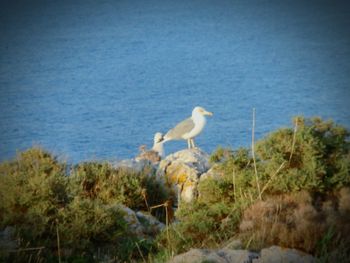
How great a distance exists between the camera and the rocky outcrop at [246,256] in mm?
5711

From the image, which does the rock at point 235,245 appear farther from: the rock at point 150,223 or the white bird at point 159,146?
the white bird at point 159,146

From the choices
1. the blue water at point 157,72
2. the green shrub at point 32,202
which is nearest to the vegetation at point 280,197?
the green shrub at point 32,202

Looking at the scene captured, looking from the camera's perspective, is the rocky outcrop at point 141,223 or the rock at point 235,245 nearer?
the rock at point 235,245

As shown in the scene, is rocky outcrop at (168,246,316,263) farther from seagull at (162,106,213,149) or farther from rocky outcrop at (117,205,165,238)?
seagull at (162,106,213,149)

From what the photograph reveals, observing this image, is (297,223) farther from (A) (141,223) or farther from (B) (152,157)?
(B) (152,157)

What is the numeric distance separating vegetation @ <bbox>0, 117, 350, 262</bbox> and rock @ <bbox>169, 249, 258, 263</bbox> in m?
0.41

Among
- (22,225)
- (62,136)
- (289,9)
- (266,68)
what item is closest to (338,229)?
(22,225)

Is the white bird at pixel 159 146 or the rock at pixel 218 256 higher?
the white bird at pixel 159 146

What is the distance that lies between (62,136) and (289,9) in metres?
50.3

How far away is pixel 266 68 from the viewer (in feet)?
169

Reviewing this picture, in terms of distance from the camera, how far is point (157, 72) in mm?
47938

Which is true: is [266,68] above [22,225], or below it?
above

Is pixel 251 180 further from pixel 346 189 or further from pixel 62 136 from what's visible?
pixel 62 136

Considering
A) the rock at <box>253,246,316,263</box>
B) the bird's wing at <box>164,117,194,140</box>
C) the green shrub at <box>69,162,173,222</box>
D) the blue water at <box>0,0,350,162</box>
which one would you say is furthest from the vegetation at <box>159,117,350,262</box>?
the blue water at <box>0,0,350,162</box>
